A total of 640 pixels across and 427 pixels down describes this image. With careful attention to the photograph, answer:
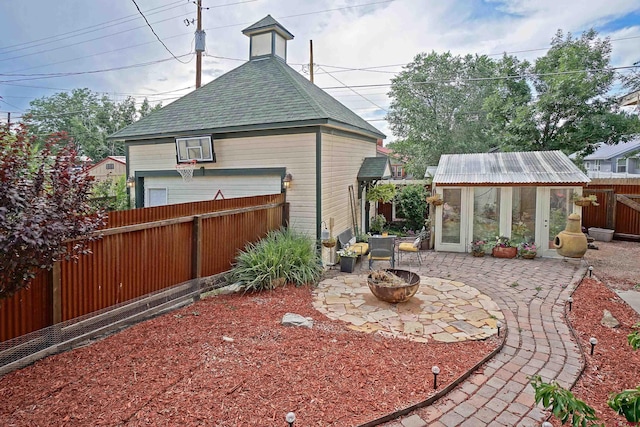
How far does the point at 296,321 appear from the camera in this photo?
196 inches

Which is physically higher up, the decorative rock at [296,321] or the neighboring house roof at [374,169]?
the neighboring house roof at [374,169]

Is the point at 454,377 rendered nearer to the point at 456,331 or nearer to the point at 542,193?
the point at 456,331

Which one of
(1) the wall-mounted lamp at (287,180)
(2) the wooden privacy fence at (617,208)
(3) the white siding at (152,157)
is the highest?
(3) the white siding at (152,157)

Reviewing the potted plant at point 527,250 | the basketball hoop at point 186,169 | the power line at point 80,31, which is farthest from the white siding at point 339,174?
the power line at point 80,31

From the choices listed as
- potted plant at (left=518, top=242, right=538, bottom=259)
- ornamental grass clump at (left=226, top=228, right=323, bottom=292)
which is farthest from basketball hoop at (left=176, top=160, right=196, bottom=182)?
potted plant at (left=518, top=242, right=538, bottom=259)

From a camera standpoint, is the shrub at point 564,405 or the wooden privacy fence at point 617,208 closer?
the shrub at point 564,405

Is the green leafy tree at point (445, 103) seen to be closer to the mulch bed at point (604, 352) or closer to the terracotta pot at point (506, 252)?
the terracotta pot at point (506, 252)

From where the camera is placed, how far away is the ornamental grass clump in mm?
6512

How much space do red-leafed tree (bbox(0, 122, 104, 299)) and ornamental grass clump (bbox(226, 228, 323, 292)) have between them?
3.17 meters

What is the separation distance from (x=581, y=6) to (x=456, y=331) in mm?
11818

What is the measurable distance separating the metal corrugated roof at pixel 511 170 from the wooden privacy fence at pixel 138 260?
19.5ft

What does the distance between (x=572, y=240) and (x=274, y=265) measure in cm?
725

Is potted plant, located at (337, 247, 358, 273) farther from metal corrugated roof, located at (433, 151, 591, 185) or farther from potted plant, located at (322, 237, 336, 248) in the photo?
metal corrugated roof, located at (433, 151, 591, 185)

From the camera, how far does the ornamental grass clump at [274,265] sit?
6512 millimetres
